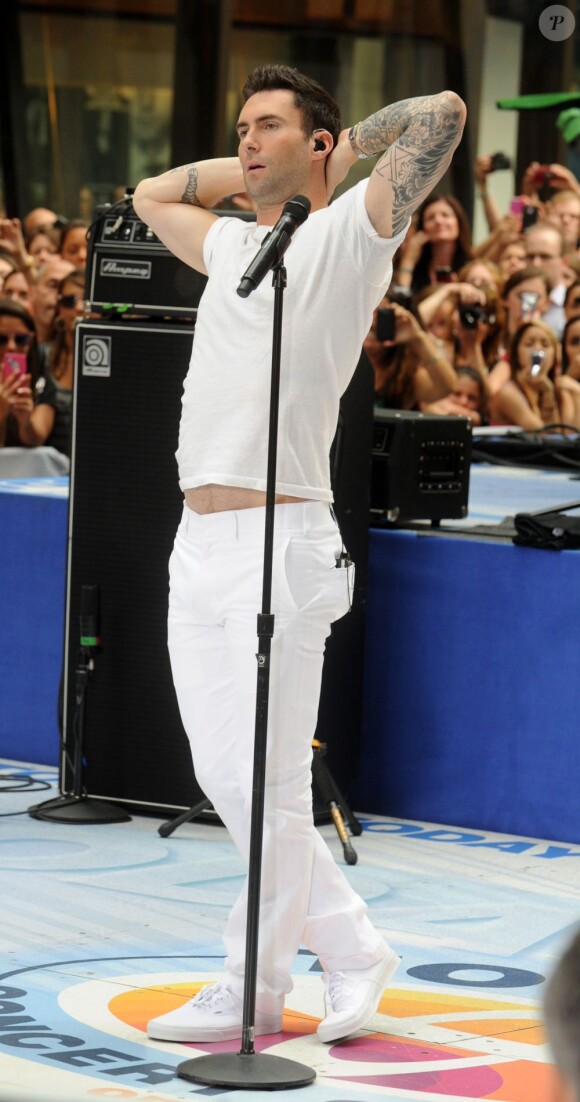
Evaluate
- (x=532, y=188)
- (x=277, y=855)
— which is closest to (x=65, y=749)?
(x=277, y=855)

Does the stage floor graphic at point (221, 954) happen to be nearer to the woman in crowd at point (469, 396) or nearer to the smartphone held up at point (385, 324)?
the smartphone held up at point (385, 324)

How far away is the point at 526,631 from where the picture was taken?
4707 millimetres

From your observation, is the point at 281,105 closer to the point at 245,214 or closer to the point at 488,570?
the point at 245,214

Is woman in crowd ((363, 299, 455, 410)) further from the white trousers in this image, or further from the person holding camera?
the white trousers

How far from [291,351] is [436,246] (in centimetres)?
680

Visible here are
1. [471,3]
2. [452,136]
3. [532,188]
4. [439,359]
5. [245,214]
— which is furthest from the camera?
[471,3]

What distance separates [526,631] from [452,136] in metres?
2.09

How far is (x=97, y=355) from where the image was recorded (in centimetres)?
472

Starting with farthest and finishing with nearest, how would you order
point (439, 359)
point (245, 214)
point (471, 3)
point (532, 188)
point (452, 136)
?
point (471, 3), point (532, 188), point (439, 359), point (245, 214), point (452, 136)

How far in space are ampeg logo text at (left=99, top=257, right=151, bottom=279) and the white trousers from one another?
1.77 m

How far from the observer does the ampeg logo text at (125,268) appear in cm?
467

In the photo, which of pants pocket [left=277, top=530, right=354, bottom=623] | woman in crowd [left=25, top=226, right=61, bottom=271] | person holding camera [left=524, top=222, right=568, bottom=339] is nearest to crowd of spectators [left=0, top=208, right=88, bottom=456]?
woman in crowd [left=25, top=226, right=61, bottom=271]

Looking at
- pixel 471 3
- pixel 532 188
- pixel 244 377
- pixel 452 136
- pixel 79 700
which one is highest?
pixel 471 3

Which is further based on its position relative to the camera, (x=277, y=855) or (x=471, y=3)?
(x=471, y=3)
